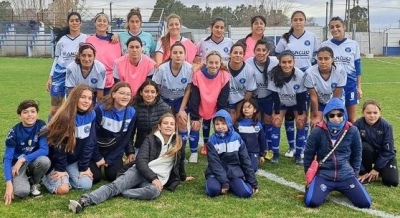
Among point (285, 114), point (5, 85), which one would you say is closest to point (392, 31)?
point (5, 85)

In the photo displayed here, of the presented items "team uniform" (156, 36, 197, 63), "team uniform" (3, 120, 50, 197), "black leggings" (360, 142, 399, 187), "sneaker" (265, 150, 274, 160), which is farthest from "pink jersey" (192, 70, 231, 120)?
"team uniform" (3, 120, 50, 197)

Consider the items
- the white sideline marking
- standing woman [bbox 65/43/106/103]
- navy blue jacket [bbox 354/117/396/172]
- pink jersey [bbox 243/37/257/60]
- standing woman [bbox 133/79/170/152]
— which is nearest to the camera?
the white sideline marking

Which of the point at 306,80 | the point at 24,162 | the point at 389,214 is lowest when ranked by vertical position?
the point at 389,214

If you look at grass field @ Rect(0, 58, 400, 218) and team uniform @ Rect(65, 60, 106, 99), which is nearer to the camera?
grass field @ Rect(0, 58, 400, 218)

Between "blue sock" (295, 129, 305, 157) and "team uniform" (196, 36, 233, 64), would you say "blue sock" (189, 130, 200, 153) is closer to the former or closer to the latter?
"team uniform" (196, 36, 233, 64)

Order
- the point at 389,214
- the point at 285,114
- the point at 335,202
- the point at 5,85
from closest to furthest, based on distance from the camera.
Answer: the point at 389,214 → the point at 335,202 → the point at 285,114 → the point at 5,85

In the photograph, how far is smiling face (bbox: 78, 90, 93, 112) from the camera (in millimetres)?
5027

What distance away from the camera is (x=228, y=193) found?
5.00m

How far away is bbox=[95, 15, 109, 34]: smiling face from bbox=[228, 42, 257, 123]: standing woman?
5.28 ft

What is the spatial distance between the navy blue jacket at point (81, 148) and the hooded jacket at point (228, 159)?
46.8 inches

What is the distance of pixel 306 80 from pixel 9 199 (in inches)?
138

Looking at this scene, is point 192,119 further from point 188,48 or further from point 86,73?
point 86,73

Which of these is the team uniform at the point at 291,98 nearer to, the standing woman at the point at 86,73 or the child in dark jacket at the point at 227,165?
the child in dark jacket at the point at 227,165

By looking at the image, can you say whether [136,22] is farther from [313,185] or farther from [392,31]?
[392,31]
